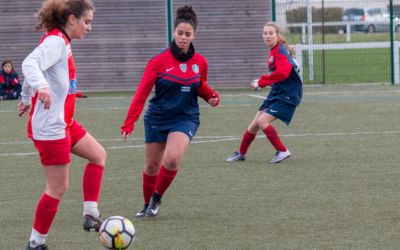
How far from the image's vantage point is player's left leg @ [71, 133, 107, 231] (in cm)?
682

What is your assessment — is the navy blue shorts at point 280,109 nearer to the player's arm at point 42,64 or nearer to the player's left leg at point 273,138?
the player's left leg at point 273,138

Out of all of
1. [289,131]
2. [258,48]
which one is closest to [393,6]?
[258,48]

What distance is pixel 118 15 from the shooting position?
2217cm

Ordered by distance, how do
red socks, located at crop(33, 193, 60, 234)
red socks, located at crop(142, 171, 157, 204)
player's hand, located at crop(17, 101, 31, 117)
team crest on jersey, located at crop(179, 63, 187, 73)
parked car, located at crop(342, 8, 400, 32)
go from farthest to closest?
parked car, located at crop(342, 8, 400, 32) → red socks, located at crop(142, 171, 157, 204) → team crest on jersey, located at crop(179, 63, 187, 73) → player's hand, located at crop(17, 101, 31, 117) → red socks, located at crop(33, 193, 60, 234)

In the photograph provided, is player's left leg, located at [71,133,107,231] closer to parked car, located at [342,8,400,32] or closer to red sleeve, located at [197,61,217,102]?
red sleeve, located at [197,61,217,102]

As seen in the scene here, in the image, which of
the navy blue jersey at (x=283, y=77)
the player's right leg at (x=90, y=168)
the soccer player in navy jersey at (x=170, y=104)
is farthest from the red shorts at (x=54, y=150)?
the navy blue jersey at (x=283, y=77)

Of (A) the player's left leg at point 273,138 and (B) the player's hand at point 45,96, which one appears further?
(A) the player's left leg at point 273,138

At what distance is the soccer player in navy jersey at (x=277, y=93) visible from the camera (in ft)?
35.5

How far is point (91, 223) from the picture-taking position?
6.83 m

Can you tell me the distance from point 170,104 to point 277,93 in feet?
11.8

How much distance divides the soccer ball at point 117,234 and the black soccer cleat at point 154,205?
1.50 meters

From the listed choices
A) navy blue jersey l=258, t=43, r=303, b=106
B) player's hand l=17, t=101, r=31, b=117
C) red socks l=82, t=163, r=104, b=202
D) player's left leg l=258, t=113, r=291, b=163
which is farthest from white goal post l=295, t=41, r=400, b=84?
player's hand l=17, t=101, r=31, b=117

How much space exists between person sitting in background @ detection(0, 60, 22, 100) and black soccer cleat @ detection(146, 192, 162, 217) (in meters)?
12.7

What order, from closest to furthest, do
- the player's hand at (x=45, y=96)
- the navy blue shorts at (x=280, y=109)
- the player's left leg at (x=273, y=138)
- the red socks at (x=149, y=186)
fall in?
the player's hand at (x=45, y=96) < the red socks at (x=149, y=186) < the player's left leg at (x=273, y=138) < the navy blue shorts at (x=280, y=109)
